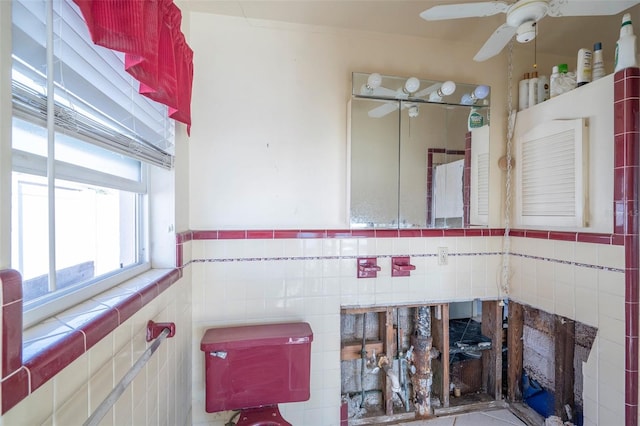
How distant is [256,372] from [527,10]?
186cm

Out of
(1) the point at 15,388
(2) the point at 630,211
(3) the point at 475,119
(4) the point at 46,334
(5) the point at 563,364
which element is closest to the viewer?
(1) the point at 15,388

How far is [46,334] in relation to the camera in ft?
1.99

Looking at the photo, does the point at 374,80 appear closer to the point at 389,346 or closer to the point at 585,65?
the point at 585,65

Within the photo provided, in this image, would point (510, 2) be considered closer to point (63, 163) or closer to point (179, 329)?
point (63, 163)

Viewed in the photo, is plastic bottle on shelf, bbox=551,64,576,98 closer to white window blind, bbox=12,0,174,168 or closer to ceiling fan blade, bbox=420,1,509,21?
ceiling fan blade, bbox=420,1,509,21

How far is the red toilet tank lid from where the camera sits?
1314mm

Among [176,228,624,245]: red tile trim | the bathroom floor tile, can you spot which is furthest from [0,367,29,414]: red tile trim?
the bathroom floor tile

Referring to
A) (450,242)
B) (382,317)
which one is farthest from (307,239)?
(450,242)

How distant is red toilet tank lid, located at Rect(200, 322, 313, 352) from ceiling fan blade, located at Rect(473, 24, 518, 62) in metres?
1.58

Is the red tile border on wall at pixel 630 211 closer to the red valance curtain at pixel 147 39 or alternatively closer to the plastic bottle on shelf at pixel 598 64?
the plastic bottle on shelf at pixel 598 64

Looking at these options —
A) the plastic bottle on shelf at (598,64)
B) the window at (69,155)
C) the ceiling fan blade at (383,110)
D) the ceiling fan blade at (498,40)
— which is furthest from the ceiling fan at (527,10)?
the window at (69,155)

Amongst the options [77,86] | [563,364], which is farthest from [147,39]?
[563,364]

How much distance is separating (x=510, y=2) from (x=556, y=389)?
6.43 feet

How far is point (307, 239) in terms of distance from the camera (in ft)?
5.26
